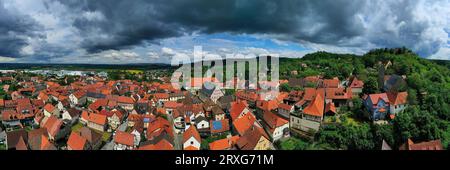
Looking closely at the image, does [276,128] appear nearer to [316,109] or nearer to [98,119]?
[316,109]

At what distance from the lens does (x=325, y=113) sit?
23.9 m

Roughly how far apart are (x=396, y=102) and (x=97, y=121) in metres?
31.1

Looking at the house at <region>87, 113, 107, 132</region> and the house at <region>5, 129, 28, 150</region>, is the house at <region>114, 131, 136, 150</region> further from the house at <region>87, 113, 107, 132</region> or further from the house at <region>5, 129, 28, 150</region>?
the house at <region>5, 129, 28, 150</region>

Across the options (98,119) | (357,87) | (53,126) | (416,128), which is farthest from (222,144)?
(357,87)

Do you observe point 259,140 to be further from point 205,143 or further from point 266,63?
point 266,63

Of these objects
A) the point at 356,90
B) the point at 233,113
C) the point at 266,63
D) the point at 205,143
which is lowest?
the point at 205,143

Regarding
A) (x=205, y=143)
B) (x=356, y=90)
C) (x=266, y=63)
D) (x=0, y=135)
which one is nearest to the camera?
(x=205, y=143)

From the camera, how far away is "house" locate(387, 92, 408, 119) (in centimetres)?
2338

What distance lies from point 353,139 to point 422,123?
5415mm

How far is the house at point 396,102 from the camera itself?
23375 mm

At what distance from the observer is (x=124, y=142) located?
22.2 meters
